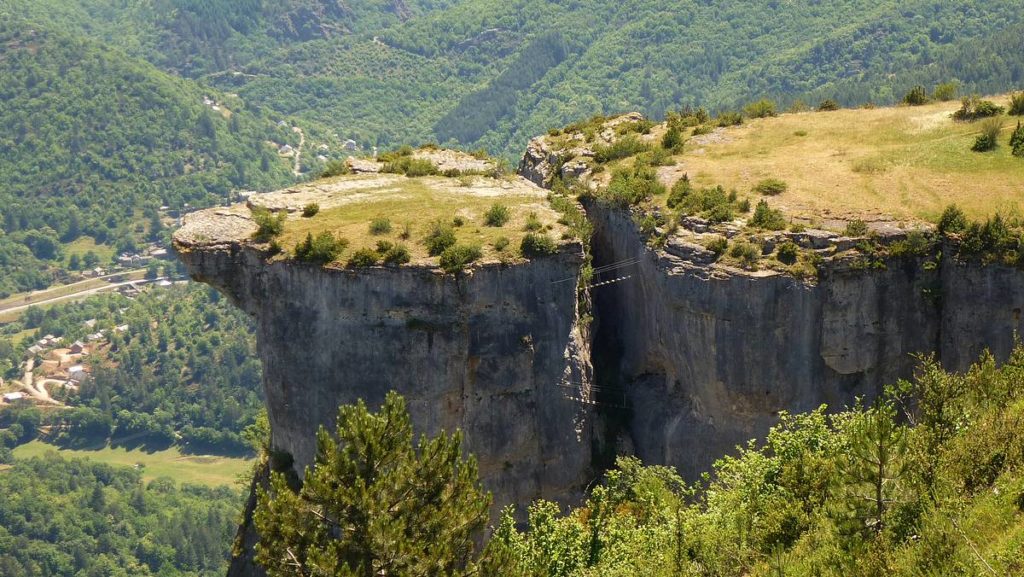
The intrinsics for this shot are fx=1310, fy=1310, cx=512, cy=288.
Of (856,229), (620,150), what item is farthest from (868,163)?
(620,150)

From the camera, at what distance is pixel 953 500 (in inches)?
1117

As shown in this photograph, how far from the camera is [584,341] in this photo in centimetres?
4762

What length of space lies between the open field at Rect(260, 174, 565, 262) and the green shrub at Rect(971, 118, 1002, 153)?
610 inches

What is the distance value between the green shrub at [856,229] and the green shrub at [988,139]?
7.30 m

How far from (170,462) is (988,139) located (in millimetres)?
152745

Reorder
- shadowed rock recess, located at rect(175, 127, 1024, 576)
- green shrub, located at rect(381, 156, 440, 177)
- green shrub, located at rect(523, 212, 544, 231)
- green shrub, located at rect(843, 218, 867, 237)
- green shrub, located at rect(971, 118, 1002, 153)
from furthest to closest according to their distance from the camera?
1. green shrub, located at rect(381, 156, 440, 177)
2. green shrub, located at rect(971, 118, 1002, 153)
3. green shrub, located at rect(523, 212, 544, 231)
4. green shrub, located at rect(843, 218, 867, 237)
5. shadowed rock recess, located at rect(175, 127, 1024, 576)

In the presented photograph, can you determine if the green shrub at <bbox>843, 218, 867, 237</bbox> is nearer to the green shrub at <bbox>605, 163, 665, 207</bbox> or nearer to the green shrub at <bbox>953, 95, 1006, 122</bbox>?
the green shrub at <bbox>605, 163, 665, 207</bbox>

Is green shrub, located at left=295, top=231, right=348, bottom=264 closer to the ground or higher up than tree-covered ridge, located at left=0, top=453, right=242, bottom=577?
higher up

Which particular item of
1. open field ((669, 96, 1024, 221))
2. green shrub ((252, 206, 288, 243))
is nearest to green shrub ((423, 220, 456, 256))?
green shrub ((252, 206, 288, 243))

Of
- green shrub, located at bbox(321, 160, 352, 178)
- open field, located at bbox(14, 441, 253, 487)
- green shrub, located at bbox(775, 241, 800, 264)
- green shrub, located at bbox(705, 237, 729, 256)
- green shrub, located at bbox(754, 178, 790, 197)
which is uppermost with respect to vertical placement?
green shrub, located at bbox(321, 160, 352, 178)

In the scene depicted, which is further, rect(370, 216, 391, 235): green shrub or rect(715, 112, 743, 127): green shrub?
rect(715, 112, 743, 127): green shrub

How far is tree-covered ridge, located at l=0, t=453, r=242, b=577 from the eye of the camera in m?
146

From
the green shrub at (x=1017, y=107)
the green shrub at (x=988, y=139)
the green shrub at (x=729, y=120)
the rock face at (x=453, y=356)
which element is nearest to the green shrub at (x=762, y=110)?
the green shrub at (x=729, y=120)

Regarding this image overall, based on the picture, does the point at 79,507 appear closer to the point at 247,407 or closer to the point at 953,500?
the point at 247,407
